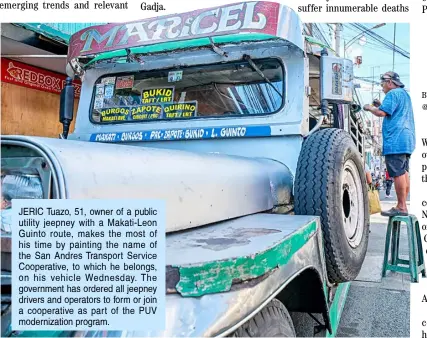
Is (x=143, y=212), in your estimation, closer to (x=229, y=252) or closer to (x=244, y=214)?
(x=229, y=252)

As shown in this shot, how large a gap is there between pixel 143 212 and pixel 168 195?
23 centimetres

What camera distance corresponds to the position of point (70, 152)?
42.8 inches

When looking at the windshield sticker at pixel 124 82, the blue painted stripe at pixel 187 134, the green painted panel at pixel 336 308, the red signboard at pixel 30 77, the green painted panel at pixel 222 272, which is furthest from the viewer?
the red signboard at pixel 30 77

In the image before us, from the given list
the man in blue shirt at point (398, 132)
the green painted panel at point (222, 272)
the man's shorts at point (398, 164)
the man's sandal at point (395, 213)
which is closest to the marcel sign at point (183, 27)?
the green painted panel at point (222, 272)

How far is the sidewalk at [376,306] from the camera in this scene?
2557mm

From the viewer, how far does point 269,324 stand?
125cm

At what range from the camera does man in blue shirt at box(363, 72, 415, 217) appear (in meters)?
3.26

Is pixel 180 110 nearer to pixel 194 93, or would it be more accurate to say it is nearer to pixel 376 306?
pixel 194 93

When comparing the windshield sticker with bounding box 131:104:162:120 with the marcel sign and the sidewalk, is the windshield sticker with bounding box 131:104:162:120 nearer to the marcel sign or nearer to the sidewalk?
the marcel sign

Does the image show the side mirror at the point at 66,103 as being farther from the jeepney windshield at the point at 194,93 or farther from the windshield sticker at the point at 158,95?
the windshield sticker at the point at 158,95

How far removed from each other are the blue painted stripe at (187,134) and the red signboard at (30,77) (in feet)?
11.1

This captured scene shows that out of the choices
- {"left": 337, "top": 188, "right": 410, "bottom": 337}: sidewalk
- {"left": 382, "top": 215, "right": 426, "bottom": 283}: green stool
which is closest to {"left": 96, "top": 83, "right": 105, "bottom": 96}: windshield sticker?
{"left": 337, "top": 188, "right": 410, "bottom": 337}: sidewalk

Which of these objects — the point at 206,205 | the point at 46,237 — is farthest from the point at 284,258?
the point at 46,237

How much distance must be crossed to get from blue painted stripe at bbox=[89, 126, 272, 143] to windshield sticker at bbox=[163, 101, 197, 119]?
0.12m
